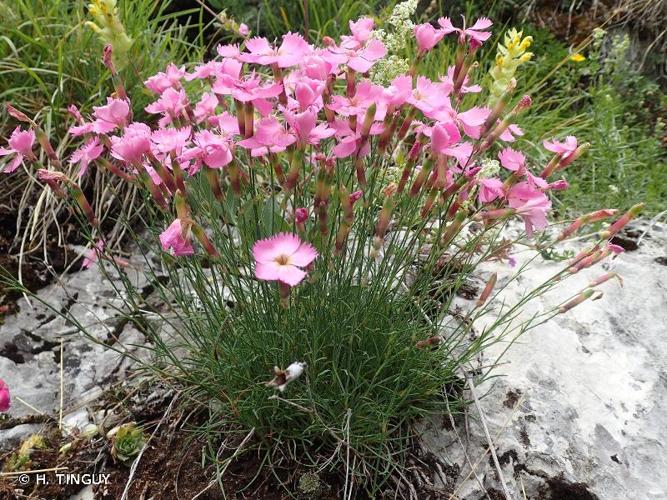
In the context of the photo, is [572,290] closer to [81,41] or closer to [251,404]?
[251,404]

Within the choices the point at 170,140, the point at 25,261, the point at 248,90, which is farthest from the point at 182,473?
the point at 25,261

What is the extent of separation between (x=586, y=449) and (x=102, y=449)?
1.13m

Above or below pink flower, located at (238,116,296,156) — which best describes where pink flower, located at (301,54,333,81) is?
above

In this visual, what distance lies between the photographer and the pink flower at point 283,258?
0.89 m

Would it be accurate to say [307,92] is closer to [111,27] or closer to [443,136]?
[443,136]

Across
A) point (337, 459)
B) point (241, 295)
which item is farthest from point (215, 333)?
point (337, 459)

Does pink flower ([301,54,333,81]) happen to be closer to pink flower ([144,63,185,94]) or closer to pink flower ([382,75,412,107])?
pink flower ([382,75,412,107])

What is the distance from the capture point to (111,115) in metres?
1.14

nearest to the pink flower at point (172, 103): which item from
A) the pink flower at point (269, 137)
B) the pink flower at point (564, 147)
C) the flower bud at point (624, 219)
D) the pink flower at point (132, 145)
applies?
the pink flower at point (132, 145)

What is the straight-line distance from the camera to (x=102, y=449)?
4.61 ft

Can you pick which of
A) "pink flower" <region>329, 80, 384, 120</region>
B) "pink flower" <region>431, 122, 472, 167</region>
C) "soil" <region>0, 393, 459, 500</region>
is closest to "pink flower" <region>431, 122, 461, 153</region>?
"pink flower" <region>431, 122, 472, 167</region>

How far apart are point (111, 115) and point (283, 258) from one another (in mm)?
480

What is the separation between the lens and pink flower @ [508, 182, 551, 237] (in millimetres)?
1126

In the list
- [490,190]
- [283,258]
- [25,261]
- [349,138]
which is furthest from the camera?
[25,261]
